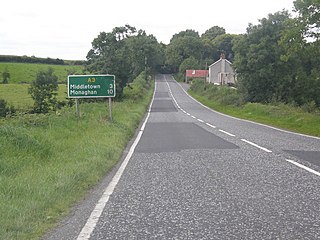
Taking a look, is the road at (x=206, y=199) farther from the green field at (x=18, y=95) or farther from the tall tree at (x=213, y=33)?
the tall tree at (x=213, y=33)

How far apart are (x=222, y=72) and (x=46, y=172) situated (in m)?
103

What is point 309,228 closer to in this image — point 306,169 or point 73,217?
point 73,217

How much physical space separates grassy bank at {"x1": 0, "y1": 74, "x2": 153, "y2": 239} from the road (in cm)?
37

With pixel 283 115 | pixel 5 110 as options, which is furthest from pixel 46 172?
pixel 5 110

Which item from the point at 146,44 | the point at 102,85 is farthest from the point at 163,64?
the point at 102,85

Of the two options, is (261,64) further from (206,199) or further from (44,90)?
(206,199)

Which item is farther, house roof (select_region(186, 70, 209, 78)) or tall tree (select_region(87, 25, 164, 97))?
house roof (select_region(186, 70, 209, 78))

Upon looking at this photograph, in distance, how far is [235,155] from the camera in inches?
449

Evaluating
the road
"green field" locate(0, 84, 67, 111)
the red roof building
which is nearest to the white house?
the red roof building

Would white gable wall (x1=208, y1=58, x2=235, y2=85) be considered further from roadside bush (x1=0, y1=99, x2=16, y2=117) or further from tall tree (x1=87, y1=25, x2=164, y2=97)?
roadside bush (x1=0, y1=99, x2=16, y2=117)

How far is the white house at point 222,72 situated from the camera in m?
106

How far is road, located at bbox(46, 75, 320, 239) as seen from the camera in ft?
16.9

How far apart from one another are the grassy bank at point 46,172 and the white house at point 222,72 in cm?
9293

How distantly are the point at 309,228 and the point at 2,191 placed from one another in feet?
15.6
